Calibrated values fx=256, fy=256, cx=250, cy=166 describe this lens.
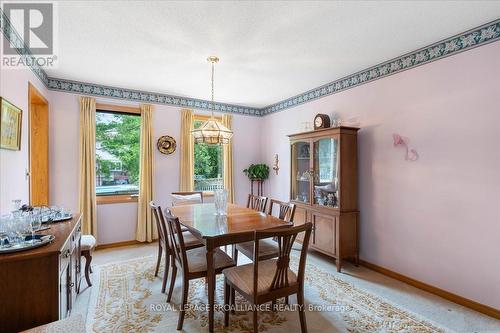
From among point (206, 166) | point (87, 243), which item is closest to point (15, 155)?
point (87, 243)

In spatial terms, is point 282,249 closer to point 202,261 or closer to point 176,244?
point 202,261

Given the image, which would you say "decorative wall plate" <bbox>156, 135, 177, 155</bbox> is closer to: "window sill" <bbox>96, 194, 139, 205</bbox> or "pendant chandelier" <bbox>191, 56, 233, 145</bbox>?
"window sill" <bbox>96, 194, 139, 205</bbox>

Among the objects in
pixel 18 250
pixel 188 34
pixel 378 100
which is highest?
pixel 188 34

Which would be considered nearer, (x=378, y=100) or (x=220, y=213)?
(x=220, y=213)

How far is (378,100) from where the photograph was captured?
130 inches

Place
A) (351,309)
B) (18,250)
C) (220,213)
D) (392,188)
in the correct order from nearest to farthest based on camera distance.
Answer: (18,250)
(351,309)
(220,213)
(392,188)

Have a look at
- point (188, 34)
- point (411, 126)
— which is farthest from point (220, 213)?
point (411, 126)

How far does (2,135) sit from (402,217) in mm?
4092

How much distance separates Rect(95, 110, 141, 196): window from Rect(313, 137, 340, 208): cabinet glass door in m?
3.02

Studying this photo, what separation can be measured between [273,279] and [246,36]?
7.28 feet

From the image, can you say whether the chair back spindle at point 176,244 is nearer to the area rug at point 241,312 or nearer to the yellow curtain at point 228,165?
the area rug at point 241,312

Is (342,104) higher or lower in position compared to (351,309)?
higher

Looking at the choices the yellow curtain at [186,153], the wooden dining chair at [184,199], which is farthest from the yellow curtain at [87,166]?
the yellow curtain at [186,153]

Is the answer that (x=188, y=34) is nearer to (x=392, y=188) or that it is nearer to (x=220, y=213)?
(x=220, y=213)
